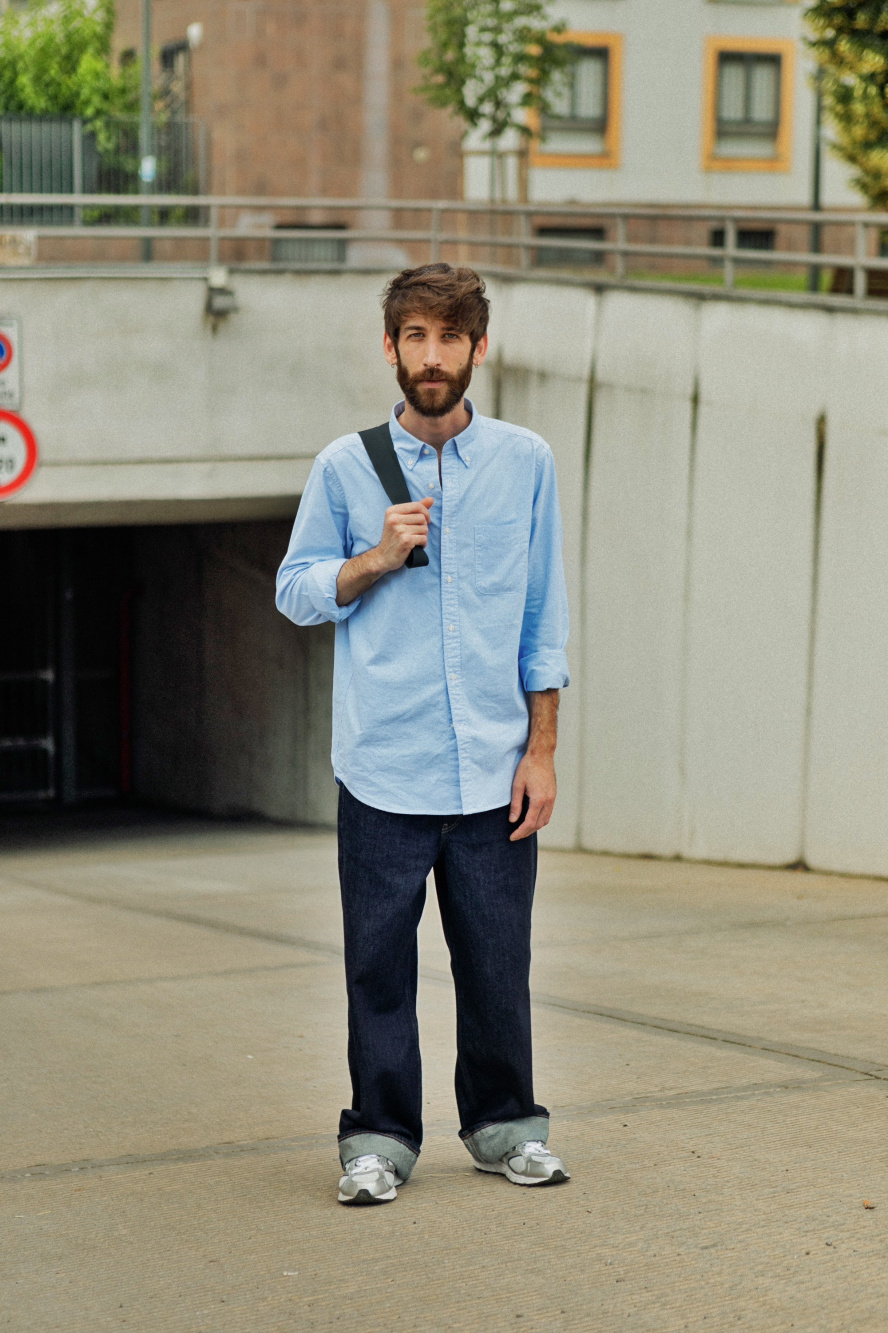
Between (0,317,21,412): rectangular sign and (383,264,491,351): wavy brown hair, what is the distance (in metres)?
9.18

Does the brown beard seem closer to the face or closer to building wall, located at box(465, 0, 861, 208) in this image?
the face

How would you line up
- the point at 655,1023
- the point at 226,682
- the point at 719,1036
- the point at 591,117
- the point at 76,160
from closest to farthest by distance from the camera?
1. the point at 719,1036
2. the point at 655,1023
3. the point at 226,682
4. the point at 76,160
5. the point at 591,117

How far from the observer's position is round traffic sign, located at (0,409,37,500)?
12516 mm

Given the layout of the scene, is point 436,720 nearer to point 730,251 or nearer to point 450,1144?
point 450,1144

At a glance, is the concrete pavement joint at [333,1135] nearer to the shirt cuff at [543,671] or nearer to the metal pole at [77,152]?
the shirt cuff at [543,671]

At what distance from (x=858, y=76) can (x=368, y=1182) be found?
12529 millimetres

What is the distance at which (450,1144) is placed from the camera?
14.1 feet

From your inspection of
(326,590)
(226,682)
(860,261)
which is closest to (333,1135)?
(326,590)

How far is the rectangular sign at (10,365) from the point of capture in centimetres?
1246

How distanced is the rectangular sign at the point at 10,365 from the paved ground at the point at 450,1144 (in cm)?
561

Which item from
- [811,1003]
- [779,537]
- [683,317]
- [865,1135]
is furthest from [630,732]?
[865,1135]

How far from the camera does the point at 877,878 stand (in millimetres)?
9906

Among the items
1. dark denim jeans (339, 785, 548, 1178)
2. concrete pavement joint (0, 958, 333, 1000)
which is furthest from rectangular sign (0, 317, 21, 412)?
dark denim jeans (339, 785, 548, 1178)

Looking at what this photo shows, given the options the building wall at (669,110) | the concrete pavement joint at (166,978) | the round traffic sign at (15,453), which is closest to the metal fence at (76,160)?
the round traffic sign at (15,453)
